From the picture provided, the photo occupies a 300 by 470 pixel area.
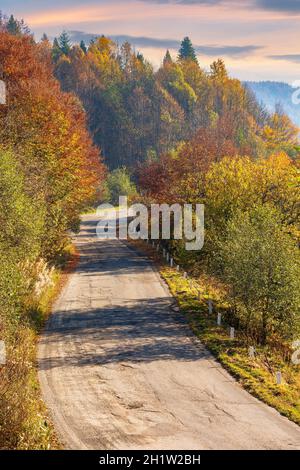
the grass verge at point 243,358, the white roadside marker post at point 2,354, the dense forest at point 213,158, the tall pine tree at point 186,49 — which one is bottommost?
the grass verge at point 243,358

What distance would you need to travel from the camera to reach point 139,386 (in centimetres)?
2109

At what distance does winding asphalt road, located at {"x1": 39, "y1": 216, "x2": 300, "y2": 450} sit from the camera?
661 inches

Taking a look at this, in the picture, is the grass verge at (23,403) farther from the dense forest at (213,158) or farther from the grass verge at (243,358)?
the dense forest at (213,158)

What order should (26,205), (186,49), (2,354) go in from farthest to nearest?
(186,49) → (26,205) → (2,354)

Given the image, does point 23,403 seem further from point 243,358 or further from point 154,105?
point 154,105

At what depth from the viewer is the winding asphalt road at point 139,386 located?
16797 millimetres

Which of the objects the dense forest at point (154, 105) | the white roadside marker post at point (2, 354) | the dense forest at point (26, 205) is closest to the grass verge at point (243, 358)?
the dense forest at point (26, 205)

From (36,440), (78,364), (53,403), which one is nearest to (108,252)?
(78,364)

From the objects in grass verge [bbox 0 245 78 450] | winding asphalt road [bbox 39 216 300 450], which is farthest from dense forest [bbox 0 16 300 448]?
winding asphalt road [bbox 39 216 300 450]

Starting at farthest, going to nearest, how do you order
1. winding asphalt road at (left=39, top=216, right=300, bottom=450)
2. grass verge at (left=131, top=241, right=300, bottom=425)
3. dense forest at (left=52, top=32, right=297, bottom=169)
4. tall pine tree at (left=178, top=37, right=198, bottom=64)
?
tall pine tree at (left=178, top=37, right=198, bottom=64) < dense forest at (left=52, top=32, right=297, bottom=169) < grass verge at (left=131, top=241, right=300, bottom=425) < winding asphalt road at (left=39, top=216, right=300, bottom=450)

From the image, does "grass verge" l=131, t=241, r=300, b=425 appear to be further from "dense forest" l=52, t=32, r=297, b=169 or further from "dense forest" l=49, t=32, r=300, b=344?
"dense forest" l=52, t=32, r=297, b=169

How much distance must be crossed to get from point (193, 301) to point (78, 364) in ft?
38.3

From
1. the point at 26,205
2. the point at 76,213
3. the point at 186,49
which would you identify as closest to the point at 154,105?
the point at 186,49

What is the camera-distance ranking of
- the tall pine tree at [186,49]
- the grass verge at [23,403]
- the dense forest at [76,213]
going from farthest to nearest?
the tall pine tree at [186,49]
the dense forest at [76,213]
the grass verge at [23,403]
